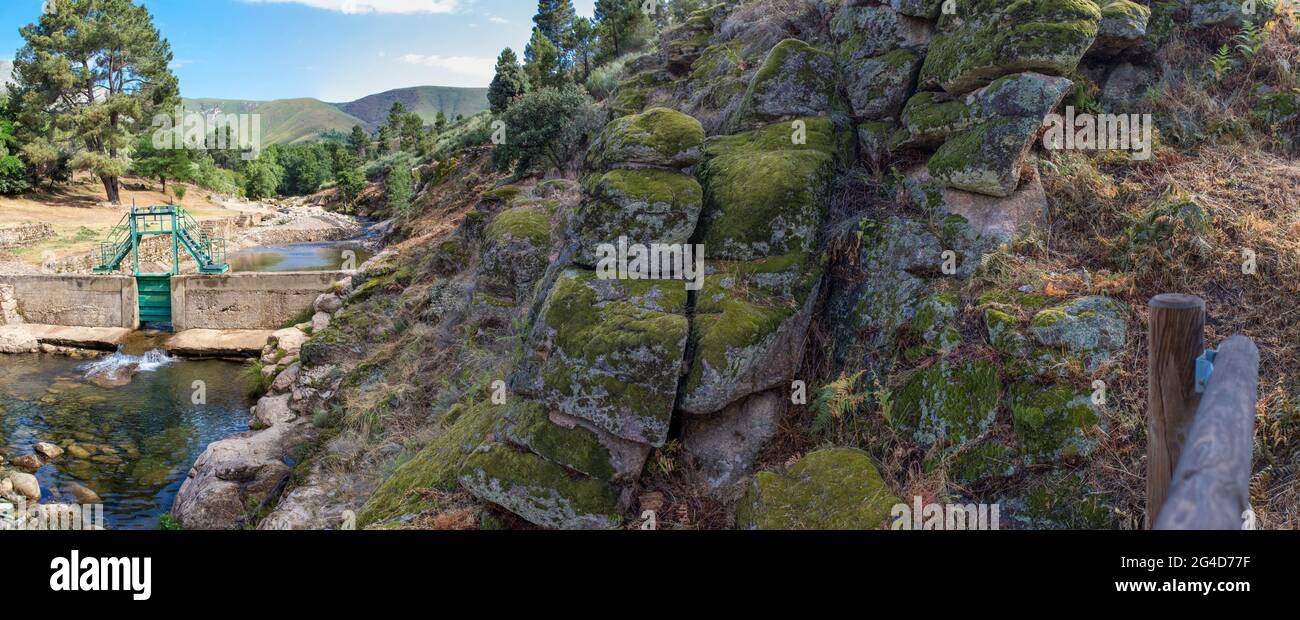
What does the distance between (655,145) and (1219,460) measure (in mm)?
7230

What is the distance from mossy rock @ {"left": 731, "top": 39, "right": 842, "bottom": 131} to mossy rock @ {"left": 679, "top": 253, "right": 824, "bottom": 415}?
2661mm

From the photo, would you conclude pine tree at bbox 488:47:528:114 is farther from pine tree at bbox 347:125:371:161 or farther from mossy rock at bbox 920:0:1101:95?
pine tree at bbox 347:125:371:161

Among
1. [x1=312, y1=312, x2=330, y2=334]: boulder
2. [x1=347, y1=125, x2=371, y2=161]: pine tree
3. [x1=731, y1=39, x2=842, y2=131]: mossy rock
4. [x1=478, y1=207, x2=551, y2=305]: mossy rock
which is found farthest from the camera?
[x1=347, y1=125, x2=371, y2=161]: pine tree

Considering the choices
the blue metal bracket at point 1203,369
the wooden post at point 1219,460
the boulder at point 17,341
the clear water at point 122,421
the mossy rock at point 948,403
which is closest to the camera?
the wooden post at point 1219,460

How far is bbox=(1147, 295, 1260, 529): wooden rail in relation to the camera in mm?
1908

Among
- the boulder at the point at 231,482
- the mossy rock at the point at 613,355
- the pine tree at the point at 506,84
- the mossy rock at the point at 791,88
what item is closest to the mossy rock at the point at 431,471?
the mossy rock at the point at 613,355

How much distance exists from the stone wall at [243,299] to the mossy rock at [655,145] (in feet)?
63.1

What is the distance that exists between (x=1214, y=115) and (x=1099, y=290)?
3.54 metres

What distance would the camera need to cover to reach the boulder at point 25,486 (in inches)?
505

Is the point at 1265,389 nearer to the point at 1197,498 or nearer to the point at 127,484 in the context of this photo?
the point at 1197,498

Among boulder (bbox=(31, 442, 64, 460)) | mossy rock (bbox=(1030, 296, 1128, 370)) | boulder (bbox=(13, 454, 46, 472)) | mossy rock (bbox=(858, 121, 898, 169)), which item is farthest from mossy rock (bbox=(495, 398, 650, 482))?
boulder (bbox=(31, 442, 64, 460))

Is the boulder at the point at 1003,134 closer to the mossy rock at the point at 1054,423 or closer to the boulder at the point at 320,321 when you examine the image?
the mossy rock at the point at 1054,423

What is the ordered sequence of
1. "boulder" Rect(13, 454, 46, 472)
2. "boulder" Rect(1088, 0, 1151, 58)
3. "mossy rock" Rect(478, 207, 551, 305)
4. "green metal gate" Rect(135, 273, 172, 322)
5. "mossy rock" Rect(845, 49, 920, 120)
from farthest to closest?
"green metal gate" Rect(135, 273, 172, 322), "boulder" Rect(13, 454, 46, 472), "mossy rock" Rect(478, 207, 551, 305), "mossy rock" Rect(845, 49, 920, 120), "boulder" Rect(1088, 0, 1151, 58)

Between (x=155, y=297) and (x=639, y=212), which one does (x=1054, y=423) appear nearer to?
(x=639, y=212)
